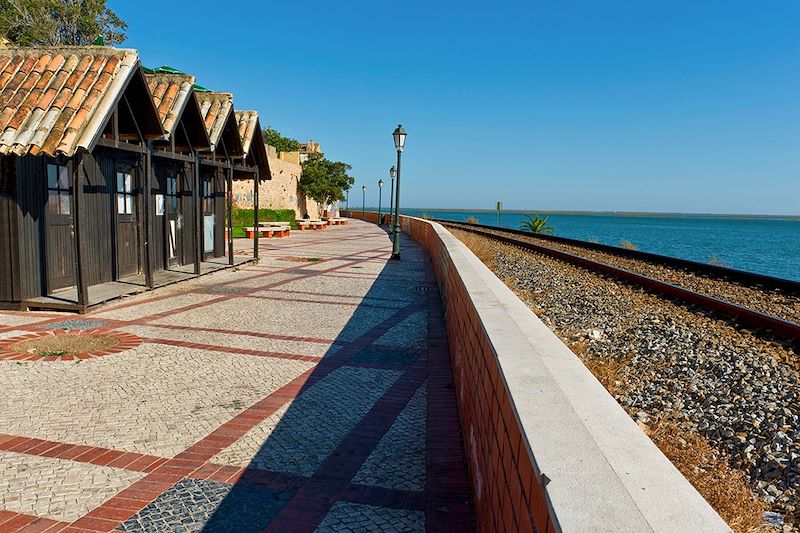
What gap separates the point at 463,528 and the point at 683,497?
2.03 m

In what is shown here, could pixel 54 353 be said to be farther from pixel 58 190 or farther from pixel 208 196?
pixel 208 196

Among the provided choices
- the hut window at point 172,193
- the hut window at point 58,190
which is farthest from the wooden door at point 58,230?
the hut window at point 172,193

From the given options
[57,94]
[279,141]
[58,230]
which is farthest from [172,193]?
[279,141]

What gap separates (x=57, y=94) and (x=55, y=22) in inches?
1475

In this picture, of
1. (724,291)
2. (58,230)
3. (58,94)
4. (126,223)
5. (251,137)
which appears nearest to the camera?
(58,94)

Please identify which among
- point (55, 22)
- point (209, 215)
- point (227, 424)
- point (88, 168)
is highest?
point (55, 22)

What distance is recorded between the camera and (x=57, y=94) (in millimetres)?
8320

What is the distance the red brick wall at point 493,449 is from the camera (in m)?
1.60

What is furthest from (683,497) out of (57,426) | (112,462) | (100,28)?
(100,28)

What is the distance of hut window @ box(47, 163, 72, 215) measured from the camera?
8.90 meters

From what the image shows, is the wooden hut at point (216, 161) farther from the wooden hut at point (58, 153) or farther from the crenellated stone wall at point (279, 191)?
the crenellated stone wall at point (279, 191)

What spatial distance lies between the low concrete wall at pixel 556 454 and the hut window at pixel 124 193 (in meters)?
9.69

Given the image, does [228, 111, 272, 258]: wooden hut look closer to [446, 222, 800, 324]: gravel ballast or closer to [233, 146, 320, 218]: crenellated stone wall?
[446, 222, 800, 324]: gravel ballast

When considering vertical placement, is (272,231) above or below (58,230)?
below
